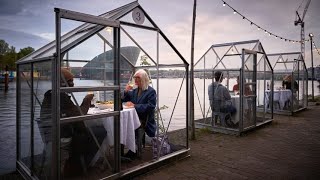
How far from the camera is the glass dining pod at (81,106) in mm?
3361

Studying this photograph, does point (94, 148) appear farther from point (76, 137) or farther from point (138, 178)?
point (138, 178)

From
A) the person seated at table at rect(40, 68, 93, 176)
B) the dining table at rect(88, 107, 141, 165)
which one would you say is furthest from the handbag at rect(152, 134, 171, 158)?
the person seated at table at rect(40, 68, 93, 176)

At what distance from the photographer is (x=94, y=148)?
12.9 ft

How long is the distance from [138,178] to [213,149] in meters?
2.74

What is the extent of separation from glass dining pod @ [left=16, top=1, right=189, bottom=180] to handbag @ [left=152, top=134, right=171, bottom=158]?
22 millimetres

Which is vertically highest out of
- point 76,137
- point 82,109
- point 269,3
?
point 269,3

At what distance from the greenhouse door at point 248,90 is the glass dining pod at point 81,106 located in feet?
12.1

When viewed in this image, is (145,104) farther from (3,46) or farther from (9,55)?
(3,46)

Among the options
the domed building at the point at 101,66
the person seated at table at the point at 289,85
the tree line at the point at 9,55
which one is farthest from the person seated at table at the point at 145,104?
the tree line at the point at 9,55

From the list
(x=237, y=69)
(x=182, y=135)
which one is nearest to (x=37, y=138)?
(x=182, y=135)

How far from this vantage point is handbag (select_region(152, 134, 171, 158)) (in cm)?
505

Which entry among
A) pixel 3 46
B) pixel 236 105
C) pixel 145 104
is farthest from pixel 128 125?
pixel 3 46

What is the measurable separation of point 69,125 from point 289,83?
39.9ft

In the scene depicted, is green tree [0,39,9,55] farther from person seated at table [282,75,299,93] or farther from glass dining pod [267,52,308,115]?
person seated at table [282,75,299,93]
